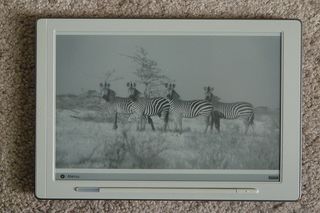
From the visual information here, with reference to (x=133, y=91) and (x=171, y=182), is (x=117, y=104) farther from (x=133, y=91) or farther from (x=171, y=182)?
(x=171, y=182)

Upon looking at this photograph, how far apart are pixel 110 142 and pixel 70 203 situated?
14cm

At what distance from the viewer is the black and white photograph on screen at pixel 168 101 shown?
0.76 metres

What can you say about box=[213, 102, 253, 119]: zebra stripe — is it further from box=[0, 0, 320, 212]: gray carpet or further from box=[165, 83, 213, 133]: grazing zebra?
box=[0, 0, 320, 212]: gray carpet

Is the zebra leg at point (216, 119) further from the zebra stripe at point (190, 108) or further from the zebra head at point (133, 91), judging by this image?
the zebra head at point (133, 91)

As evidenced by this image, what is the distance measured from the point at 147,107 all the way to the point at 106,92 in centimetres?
8

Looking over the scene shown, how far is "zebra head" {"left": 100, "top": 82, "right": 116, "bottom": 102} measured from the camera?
76 cm

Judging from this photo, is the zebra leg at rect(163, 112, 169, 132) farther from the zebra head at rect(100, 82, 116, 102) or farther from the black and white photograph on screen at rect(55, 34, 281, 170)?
the zebra head at rect(100, 82, 116, 102)

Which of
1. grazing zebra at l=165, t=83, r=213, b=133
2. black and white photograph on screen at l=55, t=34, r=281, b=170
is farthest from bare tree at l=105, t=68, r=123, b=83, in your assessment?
grazing zebra at l=165, t=83, r=213, b=133

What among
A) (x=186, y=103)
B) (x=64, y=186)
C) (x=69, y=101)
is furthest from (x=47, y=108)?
(x=186, y=103)

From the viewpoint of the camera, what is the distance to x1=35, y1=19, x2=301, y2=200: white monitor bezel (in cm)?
75

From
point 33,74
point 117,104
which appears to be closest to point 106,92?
point 117,104

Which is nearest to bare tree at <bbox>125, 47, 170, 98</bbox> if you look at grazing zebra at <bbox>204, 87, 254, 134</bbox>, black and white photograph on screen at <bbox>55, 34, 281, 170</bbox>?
black and white photograph on screen at <bbox>55, 34, 281, 170</bbox>

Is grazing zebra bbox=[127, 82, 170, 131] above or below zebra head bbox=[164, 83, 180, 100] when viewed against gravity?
below

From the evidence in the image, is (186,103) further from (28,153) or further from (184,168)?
(28,153)
